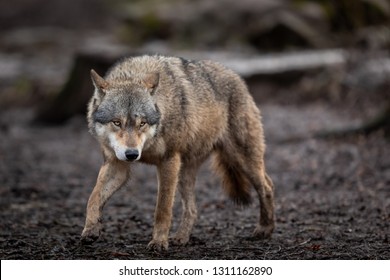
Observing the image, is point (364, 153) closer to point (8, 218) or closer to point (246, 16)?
point (8, 218)

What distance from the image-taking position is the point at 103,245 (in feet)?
22.9

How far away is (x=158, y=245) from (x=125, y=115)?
3.85ft

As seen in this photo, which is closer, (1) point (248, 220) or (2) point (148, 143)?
(2) point (148, 143)

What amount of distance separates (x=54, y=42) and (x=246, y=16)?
7724mm

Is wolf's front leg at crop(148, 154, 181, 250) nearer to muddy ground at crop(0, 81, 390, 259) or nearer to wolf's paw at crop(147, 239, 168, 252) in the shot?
wolf's paw at crop(147, 239, 168, 252)

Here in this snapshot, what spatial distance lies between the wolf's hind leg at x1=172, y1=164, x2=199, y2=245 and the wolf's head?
111 centimetres

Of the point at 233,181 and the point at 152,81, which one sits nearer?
the point at 152,81

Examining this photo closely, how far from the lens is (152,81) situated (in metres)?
6.83

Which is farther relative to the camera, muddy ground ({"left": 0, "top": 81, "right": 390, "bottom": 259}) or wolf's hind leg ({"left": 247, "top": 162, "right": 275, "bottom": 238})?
wolf's hind leg ({"left": 247, "top": 162, "right": 275, "bottom": 238})

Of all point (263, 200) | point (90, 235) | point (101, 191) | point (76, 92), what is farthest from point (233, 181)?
point (76, 92)

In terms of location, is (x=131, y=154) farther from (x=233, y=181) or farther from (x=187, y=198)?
(x=233, y=181)

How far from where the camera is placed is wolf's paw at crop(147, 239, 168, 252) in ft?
22.2

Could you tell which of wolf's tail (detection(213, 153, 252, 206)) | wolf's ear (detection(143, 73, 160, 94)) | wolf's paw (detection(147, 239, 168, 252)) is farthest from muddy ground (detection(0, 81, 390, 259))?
wolf's ear (detection(143, 73, 160, 94))

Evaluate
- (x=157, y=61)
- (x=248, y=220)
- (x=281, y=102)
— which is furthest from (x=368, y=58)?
(x=157, y=61)
